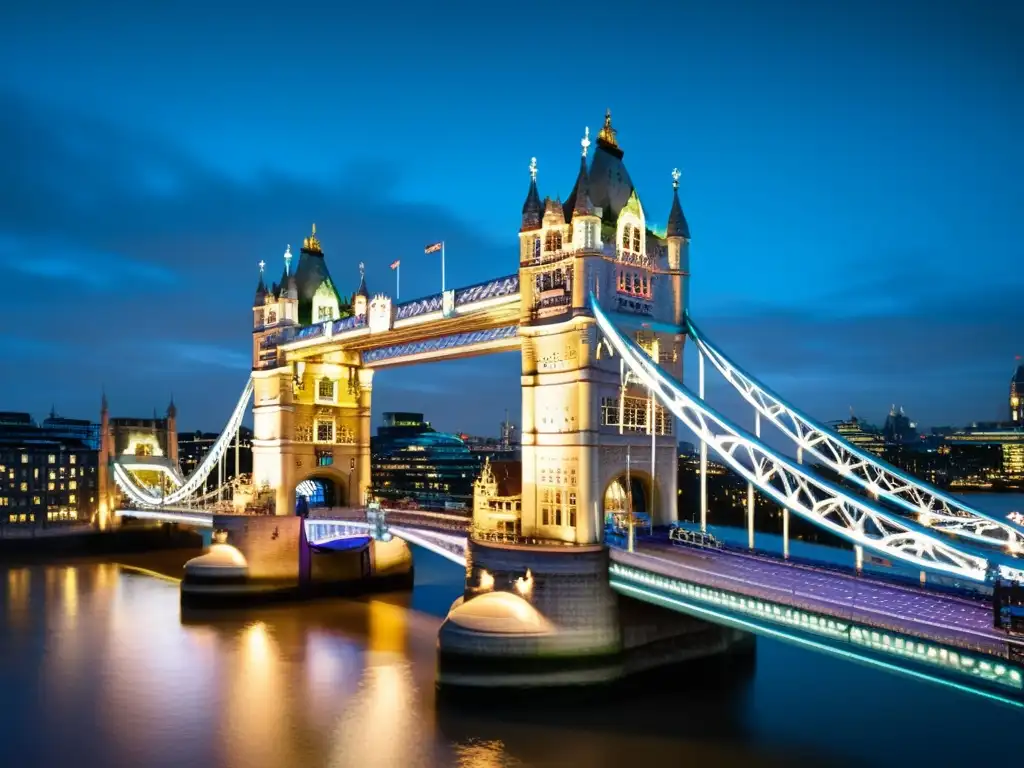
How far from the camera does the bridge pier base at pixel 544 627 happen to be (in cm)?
2870

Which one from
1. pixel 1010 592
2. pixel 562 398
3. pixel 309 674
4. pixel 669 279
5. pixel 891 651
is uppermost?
pixel 669 279

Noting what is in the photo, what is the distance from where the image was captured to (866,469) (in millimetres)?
27578

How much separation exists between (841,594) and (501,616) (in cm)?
1110

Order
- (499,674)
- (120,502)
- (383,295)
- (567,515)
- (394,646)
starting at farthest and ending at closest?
(120,502) < (383,295) < (394,646) < (567,515) < (499,674)

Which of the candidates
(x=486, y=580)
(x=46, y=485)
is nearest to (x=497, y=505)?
(x=486, y=580)

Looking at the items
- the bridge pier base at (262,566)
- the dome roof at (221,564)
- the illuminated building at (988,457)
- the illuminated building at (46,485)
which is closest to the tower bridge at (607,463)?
the bridge pier base at (262,566)

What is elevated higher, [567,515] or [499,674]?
[567,515]

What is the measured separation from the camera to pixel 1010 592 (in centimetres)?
1855

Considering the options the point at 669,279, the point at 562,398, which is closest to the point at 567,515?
the point at 562,398

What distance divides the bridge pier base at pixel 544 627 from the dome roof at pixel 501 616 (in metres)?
0.03

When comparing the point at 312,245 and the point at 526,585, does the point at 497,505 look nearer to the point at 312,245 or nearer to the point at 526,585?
the point at 526,585

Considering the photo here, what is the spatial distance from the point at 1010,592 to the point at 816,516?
18.2 feet

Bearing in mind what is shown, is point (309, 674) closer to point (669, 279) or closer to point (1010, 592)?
point (669, 279)

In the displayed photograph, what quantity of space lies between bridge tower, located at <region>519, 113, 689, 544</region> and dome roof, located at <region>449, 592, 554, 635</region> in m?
3.34
